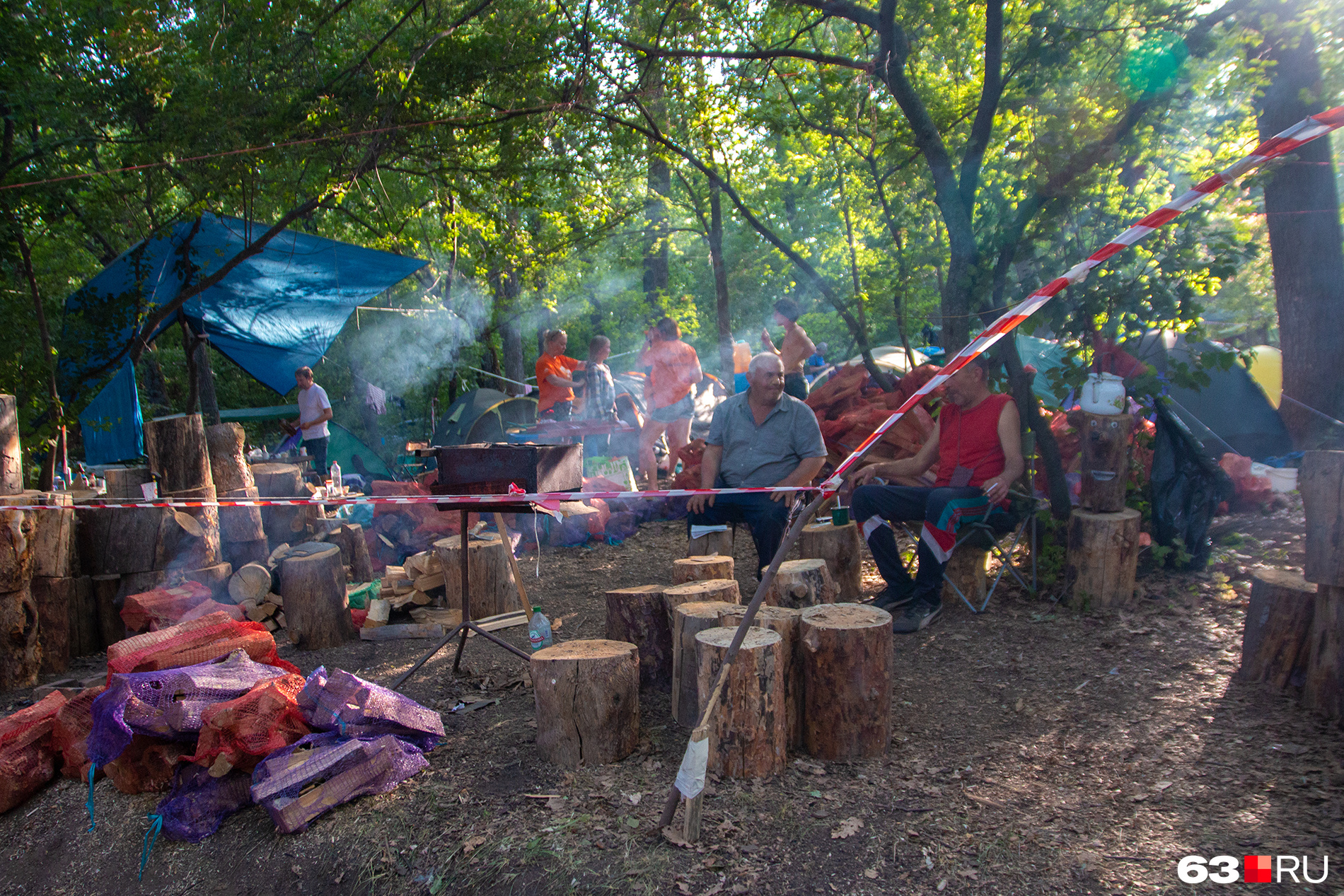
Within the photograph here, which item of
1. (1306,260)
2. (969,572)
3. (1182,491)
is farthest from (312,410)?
(1306,260)

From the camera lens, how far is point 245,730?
2994 millimetres

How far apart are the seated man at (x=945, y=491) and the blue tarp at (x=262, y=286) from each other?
5915 mm

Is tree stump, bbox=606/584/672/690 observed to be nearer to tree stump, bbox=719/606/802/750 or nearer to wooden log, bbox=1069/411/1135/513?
tree stump, bbox=719/606/802/750

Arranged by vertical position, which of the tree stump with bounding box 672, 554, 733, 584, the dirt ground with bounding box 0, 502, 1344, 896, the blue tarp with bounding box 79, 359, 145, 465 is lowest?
the dirt ground with bounding box 0, 502, 1344, 896

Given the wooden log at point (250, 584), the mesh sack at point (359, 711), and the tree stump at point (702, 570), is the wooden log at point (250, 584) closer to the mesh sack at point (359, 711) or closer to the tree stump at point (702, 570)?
the mesh sack at point (359, 711)

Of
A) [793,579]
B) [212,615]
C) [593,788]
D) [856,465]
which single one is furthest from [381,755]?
[856,465]

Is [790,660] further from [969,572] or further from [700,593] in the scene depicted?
[969,572]

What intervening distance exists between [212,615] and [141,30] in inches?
228

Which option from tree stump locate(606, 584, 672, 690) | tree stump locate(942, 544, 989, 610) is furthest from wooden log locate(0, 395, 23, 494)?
tree stump locate(942, 544, 989, 610)

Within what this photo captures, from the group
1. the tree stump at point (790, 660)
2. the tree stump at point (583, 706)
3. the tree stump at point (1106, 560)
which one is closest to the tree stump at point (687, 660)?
the tree stump at point (790, 660)

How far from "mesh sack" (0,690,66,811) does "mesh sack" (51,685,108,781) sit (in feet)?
0.13

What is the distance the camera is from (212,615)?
3.90 meters

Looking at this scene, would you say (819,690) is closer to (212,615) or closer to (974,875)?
(974,875)

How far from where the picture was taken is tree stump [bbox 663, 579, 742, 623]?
3.71 meters
